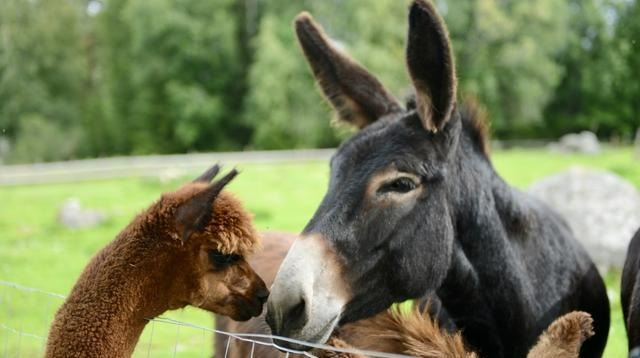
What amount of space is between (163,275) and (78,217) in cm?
1097

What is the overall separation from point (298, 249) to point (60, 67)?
1477 inches

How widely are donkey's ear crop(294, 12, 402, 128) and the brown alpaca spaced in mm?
734

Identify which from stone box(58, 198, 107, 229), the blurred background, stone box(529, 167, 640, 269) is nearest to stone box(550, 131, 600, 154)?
the blurred background

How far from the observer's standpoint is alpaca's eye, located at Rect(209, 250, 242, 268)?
2771mm

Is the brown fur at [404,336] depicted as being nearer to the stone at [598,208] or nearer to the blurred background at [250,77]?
the stone at [598,208]

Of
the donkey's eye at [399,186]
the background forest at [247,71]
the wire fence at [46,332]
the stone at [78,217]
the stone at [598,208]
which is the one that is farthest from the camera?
the background forest at [247,71]

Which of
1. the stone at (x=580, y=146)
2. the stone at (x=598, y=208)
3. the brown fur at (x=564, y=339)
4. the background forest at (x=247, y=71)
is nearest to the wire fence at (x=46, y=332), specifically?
the brown fur at (x=564, y=339)

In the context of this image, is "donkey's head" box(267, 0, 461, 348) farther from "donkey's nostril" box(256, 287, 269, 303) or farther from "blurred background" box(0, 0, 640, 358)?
"blurred background" box(0, 0, 640, 358)

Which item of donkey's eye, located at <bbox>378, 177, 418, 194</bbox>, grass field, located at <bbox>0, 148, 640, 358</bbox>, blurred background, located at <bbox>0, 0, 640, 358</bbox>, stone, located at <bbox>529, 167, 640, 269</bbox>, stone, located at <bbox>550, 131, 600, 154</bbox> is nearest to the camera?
donkey's eye, located at <bbox>378, 177, 418, 194</bbox>

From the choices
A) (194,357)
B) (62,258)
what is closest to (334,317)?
(194,357)

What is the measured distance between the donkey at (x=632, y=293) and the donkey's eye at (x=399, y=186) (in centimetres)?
113

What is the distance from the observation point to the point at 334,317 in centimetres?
227

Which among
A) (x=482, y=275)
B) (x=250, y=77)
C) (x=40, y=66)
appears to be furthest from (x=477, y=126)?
(x=40, y=66)

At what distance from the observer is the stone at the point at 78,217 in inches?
500
